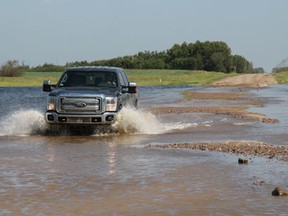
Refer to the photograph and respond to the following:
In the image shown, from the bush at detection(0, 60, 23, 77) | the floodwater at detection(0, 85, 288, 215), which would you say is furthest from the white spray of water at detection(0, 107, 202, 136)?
the bush at detection(0, 60, 23, 77)

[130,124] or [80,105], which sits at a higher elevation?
[80,105]

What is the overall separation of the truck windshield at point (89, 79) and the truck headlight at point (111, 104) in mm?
1136

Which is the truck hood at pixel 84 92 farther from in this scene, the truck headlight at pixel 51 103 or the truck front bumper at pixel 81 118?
the truck front bumper at pixel 81 118

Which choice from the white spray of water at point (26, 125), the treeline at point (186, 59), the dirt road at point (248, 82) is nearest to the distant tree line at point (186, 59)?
the treeline at point (186, 59)

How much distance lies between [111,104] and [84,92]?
73 centimetres

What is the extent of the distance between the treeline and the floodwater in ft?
487

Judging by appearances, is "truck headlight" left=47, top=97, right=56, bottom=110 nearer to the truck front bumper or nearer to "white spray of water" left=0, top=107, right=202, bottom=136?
the truck front bumper

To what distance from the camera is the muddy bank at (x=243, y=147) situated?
1302 cm

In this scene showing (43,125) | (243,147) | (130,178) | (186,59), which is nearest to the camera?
(130,178)

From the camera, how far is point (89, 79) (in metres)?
19.0

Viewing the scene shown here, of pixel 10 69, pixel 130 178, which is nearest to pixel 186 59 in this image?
pixel 10 69

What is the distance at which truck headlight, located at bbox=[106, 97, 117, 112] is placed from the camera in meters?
17.7

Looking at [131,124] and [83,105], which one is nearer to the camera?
[83,105]

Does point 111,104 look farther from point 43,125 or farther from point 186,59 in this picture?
point 186,59
